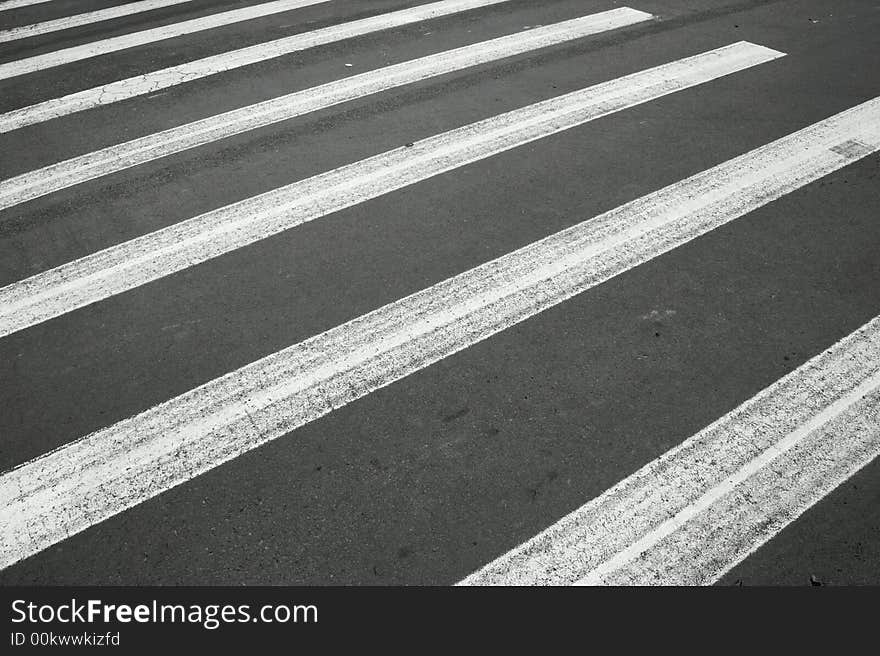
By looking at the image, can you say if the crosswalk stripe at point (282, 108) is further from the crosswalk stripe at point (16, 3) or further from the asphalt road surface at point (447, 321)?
the crosswalk stripe at point (16, 3)

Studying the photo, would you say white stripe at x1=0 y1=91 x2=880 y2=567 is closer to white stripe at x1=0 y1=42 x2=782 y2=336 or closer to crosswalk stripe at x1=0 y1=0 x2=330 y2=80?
white stripe at x1=0 y1=42 x2=782 y2=336

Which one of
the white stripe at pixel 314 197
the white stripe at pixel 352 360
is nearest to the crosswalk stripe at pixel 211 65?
the white stripe at pixel 314 197

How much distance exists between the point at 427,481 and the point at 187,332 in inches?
75.1

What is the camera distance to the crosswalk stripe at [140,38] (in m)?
8.88

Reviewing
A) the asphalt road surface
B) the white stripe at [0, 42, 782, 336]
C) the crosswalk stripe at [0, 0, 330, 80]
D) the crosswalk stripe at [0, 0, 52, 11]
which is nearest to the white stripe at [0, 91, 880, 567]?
the asphalt road surface

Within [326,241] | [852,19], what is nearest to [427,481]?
[326,241]

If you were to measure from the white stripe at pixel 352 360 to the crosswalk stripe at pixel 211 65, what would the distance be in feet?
15.5

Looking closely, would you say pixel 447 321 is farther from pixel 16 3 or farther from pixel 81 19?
pixel 16 3

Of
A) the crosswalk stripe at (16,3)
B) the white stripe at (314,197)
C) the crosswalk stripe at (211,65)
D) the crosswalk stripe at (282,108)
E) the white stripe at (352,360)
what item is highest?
the crosswalk stripe at (16,3)

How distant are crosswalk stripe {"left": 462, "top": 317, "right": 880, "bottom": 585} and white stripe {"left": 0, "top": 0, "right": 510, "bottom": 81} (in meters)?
6.63

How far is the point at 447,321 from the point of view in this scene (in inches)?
190

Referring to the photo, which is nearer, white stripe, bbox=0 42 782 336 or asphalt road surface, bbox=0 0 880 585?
asphalt road surface, bbox=0 0 880 585

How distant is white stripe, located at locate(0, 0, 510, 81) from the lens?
8.53 meters

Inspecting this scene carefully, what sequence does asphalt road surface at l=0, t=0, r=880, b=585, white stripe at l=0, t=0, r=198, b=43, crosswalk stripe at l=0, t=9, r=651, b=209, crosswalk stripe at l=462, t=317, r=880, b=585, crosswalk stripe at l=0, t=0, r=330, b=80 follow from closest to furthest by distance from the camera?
crosswalk stripe at l=462, t=317, r=880, b=585, asphalt road surface at l=0, t=0, r=880, b=585, crosswalk stripe at l=0, t=9, r=651, b=209, crosswalk stripe at l=0, t=0, r=330, b=80, white stripe at l=0, t=0, r=198, b=43
